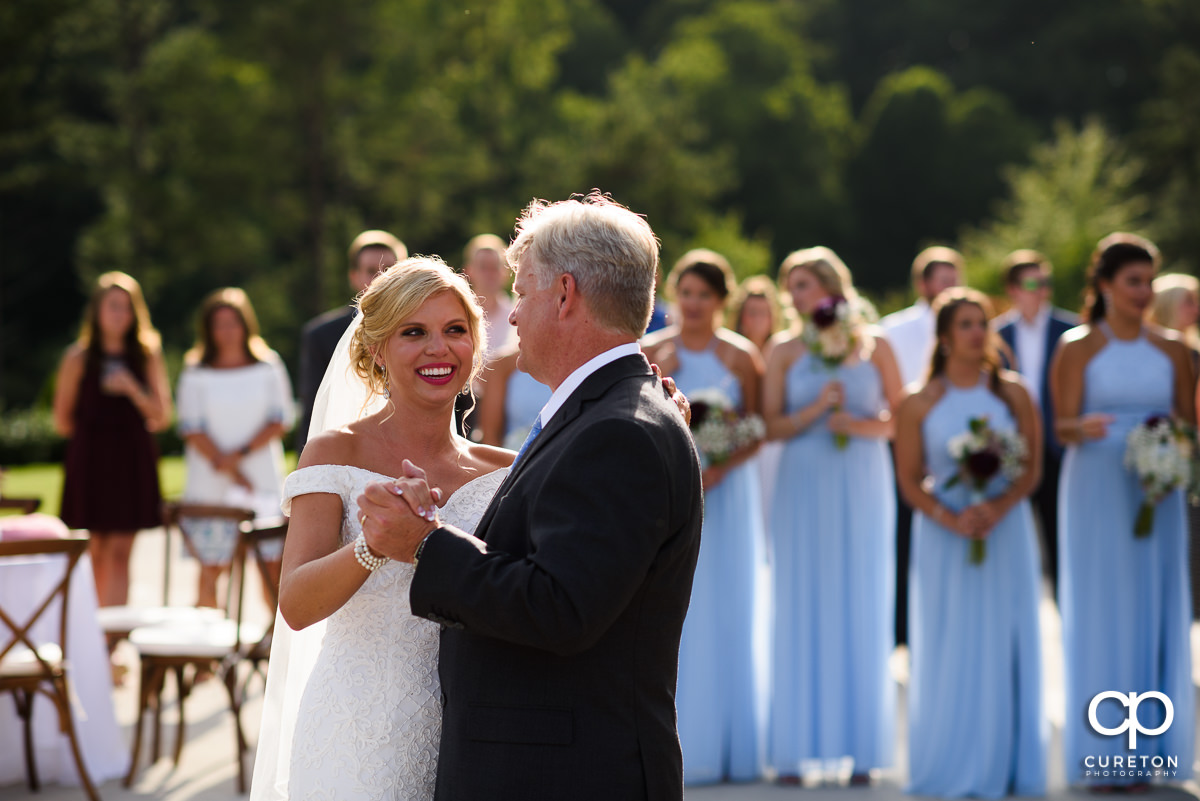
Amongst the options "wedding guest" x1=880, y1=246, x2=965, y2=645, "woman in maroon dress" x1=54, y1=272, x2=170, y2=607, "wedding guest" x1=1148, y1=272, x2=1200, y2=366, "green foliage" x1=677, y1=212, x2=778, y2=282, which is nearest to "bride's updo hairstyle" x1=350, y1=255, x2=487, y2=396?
"woman in maroon dress" x1=54, y1=272, x2=170, y2=607

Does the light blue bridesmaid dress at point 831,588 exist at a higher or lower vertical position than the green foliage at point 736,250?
lower

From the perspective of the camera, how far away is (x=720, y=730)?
20.3 feet

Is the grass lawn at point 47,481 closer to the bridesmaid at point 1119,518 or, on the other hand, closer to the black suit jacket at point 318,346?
the black suit jacket at point 318,346

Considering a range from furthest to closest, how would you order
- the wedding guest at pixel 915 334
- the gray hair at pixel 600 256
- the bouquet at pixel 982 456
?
1. the wedding guest at pixel 915 334
2. the bouquet at pixel 982 456
3. the gray hair at pixel 600 256

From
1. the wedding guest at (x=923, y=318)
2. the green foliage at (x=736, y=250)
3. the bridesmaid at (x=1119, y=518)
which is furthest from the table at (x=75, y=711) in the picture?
the green foliage at (x=736, y=250)

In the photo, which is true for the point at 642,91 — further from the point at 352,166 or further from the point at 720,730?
the point at 720,730

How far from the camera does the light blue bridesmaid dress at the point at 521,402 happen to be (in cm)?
679

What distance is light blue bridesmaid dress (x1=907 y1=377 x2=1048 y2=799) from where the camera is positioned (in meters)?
5.90

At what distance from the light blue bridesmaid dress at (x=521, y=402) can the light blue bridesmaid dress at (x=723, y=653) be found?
2.94ft

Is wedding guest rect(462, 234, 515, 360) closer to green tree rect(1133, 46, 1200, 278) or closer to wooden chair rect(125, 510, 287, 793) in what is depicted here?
wooden chair rect(125, 510, 287, 793)

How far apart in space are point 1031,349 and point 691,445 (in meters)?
6.66

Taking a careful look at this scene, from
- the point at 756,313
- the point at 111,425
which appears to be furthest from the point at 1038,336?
the point at 111,425

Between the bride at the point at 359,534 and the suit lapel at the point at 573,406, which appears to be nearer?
the suit lapel at the point at 573,406

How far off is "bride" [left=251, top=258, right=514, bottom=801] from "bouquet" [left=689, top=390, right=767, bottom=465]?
2.86 m
